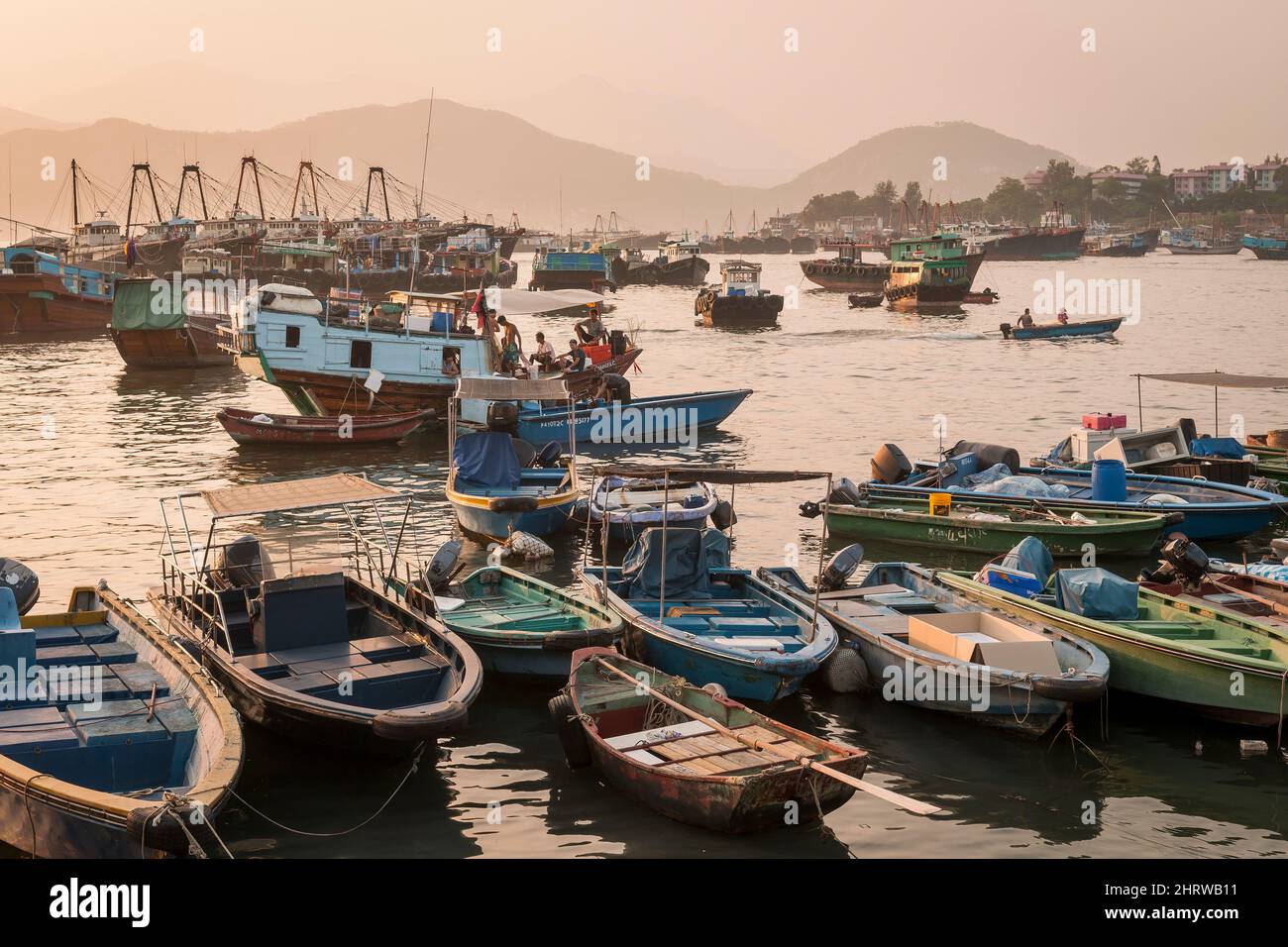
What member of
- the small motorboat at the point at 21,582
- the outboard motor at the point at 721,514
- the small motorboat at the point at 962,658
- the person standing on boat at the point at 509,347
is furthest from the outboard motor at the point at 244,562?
the person standing on boat at the point at 509,347

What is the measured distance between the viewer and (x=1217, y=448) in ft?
83.1

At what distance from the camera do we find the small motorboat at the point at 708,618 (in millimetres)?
13867

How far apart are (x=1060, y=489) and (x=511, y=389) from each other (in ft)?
32.0

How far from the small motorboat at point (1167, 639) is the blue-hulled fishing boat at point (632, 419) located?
15.6 m

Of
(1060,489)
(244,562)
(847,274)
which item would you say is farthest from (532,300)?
(847,274)

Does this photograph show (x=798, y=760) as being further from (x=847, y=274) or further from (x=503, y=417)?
(x=847, y=274)

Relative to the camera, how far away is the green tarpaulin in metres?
46.3

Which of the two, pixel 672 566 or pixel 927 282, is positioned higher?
pixel 927 282

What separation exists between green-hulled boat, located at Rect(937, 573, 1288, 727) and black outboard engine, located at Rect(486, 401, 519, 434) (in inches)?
516

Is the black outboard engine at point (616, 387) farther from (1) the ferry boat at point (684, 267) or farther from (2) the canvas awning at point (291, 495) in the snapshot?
(1) the ferry boat at point (684, 267)

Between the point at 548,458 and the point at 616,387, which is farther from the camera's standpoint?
the point at 616,387
